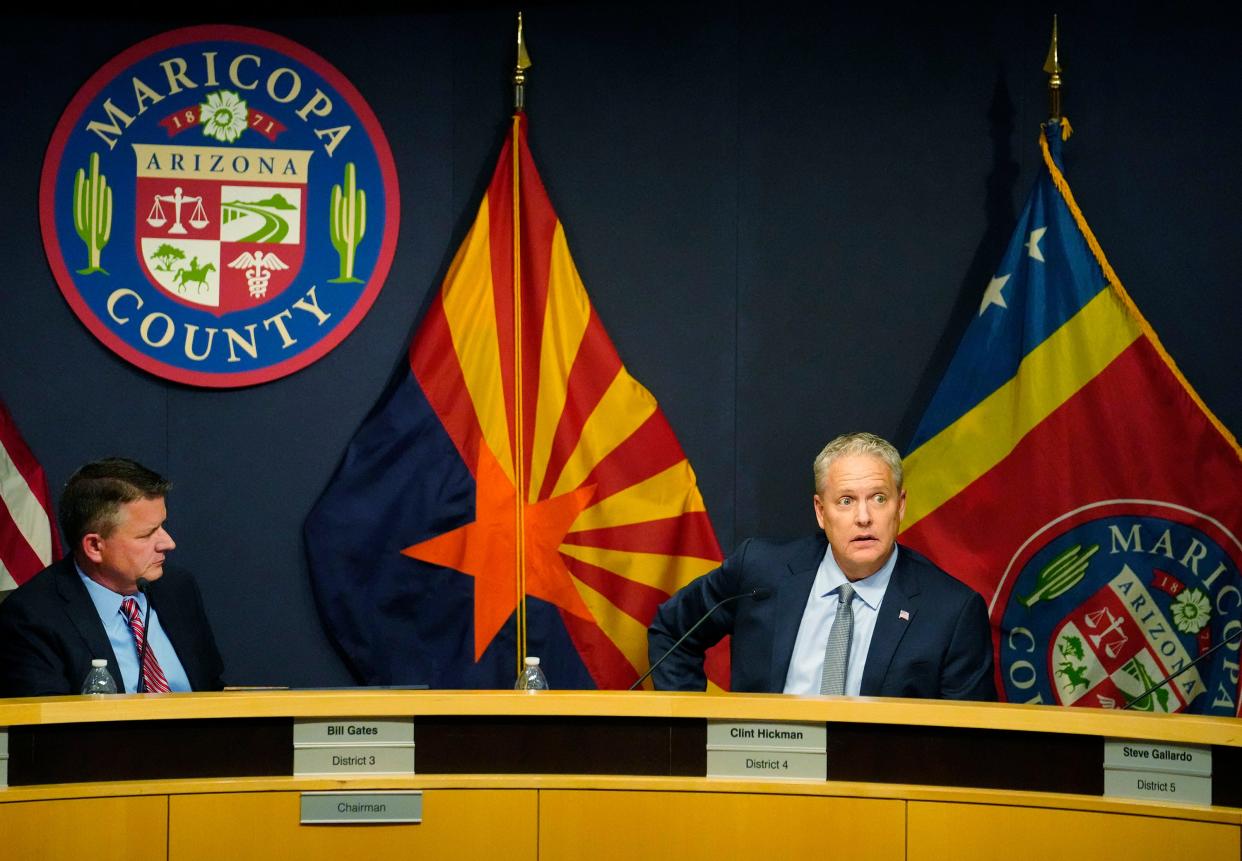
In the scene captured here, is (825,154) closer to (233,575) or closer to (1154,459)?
(1154,459)

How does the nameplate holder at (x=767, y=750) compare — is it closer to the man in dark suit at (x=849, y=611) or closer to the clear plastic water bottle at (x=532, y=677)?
the clear plastic water bottle at (x=532, y=677)

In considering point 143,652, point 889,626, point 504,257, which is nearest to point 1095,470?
point 889,626

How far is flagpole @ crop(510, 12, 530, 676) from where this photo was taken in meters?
3.52

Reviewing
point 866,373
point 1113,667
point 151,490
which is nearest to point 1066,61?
point 866,373

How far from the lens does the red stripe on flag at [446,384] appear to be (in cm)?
357

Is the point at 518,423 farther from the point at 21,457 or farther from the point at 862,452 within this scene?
the point at 21,457

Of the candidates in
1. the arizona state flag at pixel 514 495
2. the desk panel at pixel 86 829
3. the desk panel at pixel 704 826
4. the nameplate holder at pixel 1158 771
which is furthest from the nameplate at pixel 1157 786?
the arizona state flag at pixel 514 495

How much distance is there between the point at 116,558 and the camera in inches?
113

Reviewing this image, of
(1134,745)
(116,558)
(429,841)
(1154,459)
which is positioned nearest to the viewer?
(1134,745)

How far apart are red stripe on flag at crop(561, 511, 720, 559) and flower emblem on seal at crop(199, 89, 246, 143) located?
1.40 metres

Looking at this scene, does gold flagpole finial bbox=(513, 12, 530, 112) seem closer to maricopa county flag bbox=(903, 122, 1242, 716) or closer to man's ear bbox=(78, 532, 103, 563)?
maricopa county flag bbox=(903, 122, 1242, 716)

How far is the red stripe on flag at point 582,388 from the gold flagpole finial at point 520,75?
59cm

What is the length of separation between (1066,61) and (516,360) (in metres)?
1.64

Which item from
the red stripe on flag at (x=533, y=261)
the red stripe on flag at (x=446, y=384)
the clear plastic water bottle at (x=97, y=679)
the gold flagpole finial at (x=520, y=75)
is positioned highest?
the gold flagpole finial at (x=520, y=75)
